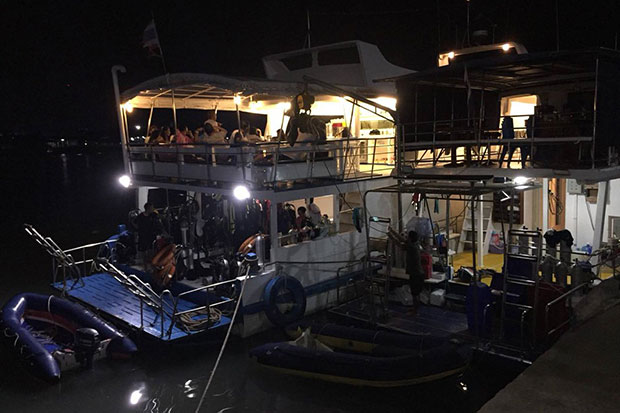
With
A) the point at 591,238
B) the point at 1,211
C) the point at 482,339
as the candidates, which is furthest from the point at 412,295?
the point at 1,211

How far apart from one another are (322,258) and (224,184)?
2918 millimetres

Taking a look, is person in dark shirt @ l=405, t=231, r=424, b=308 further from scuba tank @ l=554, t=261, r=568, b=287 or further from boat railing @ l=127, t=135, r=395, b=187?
boat railing @ l=127, t=135, r=395, b=187

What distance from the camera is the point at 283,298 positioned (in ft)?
36.6

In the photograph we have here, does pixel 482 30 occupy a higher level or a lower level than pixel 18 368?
higher

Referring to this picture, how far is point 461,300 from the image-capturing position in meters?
10.9

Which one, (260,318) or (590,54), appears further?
(260,318)

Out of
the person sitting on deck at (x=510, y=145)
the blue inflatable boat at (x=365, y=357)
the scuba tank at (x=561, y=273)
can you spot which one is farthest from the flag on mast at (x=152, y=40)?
the scuba tank at (x=561, y=273)

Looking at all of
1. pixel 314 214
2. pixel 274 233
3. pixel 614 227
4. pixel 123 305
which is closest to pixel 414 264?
pixel 274 233

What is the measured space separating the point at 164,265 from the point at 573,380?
9.26 m

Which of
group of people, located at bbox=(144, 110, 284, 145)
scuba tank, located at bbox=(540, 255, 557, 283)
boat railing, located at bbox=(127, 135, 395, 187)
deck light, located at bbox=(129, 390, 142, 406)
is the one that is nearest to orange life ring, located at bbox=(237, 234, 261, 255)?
boat railing, located at bbox=(127, 135, 395, 187)

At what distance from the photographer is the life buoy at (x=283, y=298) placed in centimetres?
1088

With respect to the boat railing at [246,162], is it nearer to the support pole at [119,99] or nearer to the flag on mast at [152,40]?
the support pole at [119,99]

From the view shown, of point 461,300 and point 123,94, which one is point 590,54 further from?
point 123,94

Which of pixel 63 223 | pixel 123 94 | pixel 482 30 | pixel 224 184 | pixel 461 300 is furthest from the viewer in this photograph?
pixel 63 223
